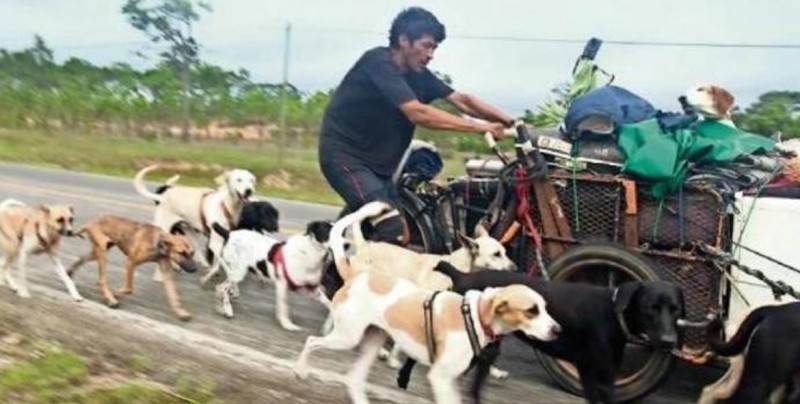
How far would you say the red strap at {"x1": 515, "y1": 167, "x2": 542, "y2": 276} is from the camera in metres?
6.04

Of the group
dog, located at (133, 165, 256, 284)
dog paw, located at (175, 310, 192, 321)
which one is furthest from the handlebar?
dog, located at (133, 165, 256, 284)

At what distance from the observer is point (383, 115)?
6703 mm

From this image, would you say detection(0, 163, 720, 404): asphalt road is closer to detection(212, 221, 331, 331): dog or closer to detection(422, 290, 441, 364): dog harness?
detection(212, 221, 331, 331): dog

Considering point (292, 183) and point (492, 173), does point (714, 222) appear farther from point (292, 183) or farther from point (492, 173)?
point (292, 183)

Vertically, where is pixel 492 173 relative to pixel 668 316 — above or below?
above

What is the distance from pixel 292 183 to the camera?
92.8 feet

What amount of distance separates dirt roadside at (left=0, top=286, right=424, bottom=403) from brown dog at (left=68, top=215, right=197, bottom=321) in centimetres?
49

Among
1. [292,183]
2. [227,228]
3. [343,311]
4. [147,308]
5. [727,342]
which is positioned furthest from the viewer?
[292,183]

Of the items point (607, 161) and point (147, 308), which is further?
point (147, 308)

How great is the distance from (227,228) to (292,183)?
1989 cm

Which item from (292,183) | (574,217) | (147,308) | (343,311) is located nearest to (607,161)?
(574,217)

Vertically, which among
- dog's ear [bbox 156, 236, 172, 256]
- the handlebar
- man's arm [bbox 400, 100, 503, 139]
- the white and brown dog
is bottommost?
dog's ear [bbox 156, 236, 172, 256]

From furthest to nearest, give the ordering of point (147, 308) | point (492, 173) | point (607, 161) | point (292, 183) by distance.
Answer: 1. point (292, 183)
2. point (147, 308)
3. point (492, 173)
4. point (607, 161)

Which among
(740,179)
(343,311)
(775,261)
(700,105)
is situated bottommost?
(343,311)
